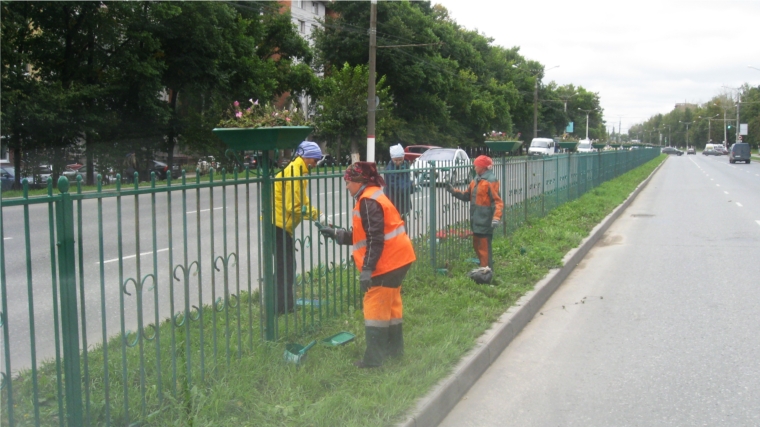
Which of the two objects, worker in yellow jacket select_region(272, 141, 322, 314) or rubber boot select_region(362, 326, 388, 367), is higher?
worker in yellow jacket select_region(272, 141, 322, 314)

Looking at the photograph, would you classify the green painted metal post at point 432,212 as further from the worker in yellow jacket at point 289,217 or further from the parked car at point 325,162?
the worker in yellow jacket at point 289,217

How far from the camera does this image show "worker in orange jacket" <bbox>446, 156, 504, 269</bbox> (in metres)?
8.15

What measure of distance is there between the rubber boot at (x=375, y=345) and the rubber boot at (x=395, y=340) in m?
0.13

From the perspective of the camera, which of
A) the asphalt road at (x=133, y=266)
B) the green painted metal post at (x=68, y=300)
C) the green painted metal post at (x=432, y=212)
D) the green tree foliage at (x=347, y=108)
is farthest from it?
the green tree foliage at (x=347, y=108)

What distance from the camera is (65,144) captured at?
1096 inches

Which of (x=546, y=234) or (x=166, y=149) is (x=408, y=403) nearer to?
(x=546, y=234)

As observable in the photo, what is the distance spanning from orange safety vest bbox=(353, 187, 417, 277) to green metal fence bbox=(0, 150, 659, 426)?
0.48 meters

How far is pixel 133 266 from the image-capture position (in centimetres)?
933

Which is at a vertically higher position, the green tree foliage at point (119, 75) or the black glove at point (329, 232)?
the green tree foliage at point (119, 75)

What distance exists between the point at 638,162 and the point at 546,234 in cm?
3764

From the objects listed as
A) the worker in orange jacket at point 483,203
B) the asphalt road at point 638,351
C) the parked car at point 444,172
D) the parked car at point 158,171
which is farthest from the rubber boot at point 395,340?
the parked car at point 158,171

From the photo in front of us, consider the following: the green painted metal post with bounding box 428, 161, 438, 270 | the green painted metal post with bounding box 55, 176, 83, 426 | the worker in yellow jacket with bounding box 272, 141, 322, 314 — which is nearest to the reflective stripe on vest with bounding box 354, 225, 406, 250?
the worker in yellow jacket with bounding box 272, 141, 322, 314

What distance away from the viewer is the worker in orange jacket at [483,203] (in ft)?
26.7

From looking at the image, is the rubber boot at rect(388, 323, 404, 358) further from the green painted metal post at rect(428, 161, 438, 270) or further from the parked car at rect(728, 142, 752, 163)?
the parked car at rect(728, 142, 752, 163)
